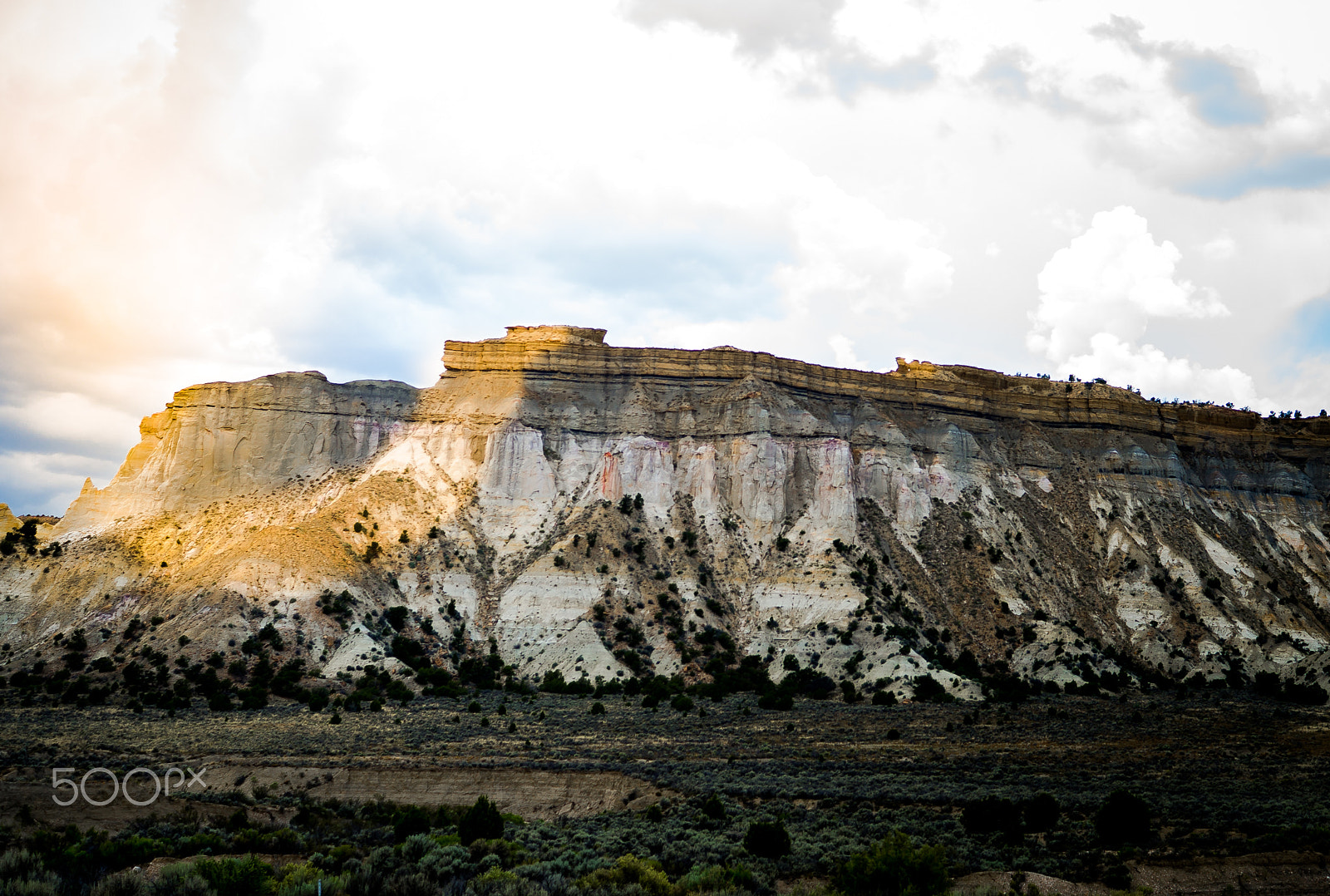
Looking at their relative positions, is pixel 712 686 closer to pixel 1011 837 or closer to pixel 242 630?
pixel 242 630

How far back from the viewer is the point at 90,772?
27.6 metres

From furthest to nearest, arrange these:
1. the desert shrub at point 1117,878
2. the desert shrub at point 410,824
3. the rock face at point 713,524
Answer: the rock face at point 713,524 < the desert shrub at point 410,824 < the desert shrub at point 1117,878

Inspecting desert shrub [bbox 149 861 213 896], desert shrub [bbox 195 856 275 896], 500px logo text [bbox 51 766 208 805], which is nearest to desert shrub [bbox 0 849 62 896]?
desert shrub [bbox 149 861 213 896]

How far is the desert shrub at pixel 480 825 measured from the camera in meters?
21.8

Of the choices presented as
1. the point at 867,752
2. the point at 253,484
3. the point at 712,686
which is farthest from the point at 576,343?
the point at 867,752

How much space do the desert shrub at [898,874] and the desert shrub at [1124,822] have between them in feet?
17.9

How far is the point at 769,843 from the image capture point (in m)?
20.6

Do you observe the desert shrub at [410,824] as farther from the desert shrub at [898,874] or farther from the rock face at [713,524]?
the rock face at [713,524]

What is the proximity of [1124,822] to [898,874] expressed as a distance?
6997mm

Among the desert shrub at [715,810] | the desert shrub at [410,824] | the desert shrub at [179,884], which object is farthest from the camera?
the desert shrub at [715,810]

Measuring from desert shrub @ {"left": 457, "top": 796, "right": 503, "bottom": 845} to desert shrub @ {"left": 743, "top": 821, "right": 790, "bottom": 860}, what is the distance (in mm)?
5760

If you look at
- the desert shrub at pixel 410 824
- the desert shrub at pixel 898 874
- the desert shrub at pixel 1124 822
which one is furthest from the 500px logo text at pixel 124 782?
the desert shrub at pixel 1124 822

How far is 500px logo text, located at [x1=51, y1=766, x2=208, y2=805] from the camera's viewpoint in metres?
24.7

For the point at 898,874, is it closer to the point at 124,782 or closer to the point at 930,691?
the point at 124,782
